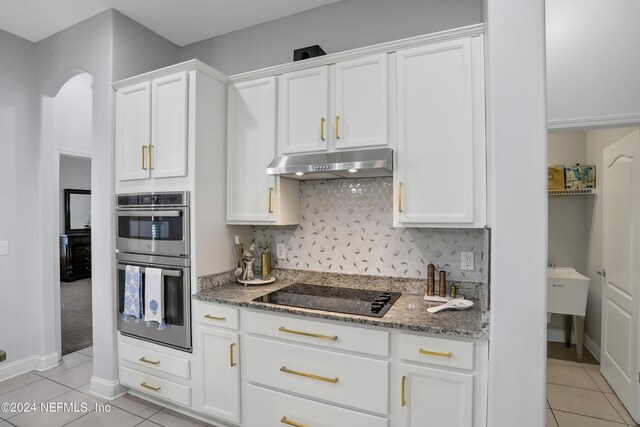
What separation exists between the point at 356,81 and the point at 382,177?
0.67m

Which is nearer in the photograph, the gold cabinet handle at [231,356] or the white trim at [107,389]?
the gold cabinet handle at [231,356]

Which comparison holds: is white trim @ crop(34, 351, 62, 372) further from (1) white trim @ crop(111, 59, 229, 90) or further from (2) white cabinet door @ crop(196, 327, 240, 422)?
(1) white trim @ crop(111, 59, 229, 90)

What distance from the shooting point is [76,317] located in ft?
15.0

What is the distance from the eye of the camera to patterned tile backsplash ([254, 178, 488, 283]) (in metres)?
2.23

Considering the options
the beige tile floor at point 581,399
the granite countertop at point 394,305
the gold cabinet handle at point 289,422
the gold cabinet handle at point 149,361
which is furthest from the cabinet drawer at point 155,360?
the beige tile floor at point 581,399

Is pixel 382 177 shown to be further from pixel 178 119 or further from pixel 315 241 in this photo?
pixel 178 119

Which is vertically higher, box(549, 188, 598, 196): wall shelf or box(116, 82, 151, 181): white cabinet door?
box(116, 82, 151, 181): white cabinet door

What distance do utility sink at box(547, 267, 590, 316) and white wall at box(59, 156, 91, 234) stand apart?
807 cm

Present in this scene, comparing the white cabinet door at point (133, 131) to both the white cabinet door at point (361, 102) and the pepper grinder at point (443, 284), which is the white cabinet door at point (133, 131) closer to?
the white cabinet door at point (361, 102)

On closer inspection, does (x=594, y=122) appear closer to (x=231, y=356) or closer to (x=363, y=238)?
(x=363, y=238)

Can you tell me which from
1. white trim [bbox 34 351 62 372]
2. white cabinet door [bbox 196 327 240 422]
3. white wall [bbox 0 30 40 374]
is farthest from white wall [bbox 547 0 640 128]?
white trim [bbox 34 351 62 372]

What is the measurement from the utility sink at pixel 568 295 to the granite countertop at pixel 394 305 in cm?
166

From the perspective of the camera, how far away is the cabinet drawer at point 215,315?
2154mm

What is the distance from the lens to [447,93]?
6.33ft
